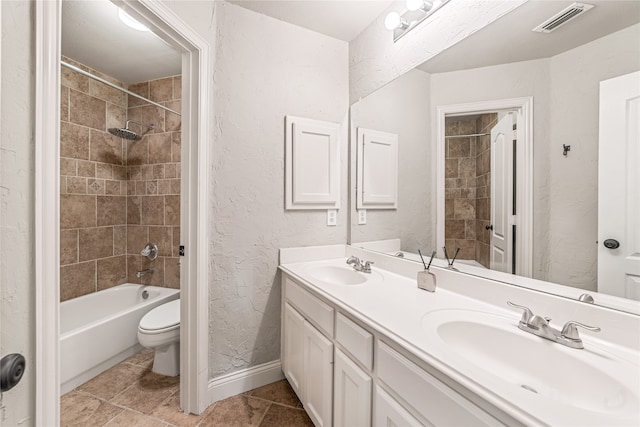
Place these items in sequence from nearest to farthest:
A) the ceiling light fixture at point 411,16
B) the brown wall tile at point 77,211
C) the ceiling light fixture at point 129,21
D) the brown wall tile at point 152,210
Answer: the ceiling light fixture at point 411,16 < the ceiling light fixture at point 129,21 < the brown wall tile at point 77,211 < the brown wall tile at point 152,210

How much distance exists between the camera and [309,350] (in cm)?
135

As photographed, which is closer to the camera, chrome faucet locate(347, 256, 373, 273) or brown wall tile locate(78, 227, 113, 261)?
chrome faucet locate(347, 256, 373, 273)

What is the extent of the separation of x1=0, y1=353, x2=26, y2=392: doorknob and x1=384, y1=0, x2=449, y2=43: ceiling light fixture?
1917 mm

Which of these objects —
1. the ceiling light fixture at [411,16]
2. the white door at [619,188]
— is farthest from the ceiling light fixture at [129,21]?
the white door at [619,188]

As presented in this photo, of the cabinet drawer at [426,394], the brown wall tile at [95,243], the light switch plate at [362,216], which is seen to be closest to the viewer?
the cabinet drawer at [426,394]

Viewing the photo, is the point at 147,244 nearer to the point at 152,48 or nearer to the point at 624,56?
A: the point at 152,48

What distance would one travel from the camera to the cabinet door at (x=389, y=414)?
755 millimetres

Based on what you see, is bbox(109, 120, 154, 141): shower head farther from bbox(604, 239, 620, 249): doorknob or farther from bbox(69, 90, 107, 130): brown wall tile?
bbox(604, 239, 620, 249): doorknob

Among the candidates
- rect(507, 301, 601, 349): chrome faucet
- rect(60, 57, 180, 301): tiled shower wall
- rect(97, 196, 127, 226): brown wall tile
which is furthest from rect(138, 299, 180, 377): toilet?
rect(507, 301, 601, 349): chrome faucet

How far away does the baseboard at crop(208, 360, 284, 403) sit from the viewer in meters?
1.60

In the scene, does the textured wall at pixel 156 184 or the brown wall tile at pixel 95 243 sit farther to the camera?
the textured wall at pixel 156 184

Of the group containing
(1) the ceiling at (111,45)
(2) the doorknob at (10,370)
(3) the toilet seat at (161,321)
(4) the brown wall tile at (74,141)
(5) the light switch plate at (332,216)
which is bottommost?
(3) the toilet seat at (161,321)

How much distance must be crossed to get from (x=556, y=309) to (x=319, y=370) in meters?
0.96

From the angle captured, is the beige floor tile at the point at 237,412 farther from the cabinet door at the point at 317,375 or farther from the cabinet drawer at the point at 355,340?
the cabinet drawer at the point at 355,340
